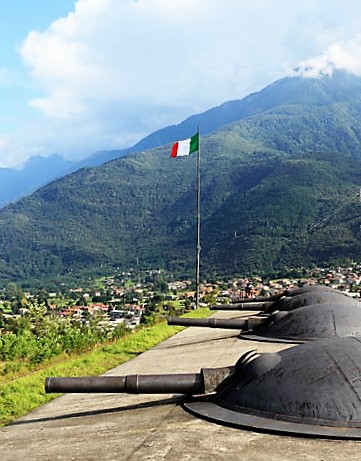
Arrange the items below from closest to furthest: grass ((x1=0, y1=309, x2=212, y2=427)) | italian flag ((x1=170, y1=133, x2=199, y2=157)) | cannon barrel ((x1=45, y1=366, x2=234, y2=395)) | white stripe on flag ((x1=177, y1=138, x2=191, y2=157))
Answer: cannon barrel ((x1=45, y1=366, x2=234, y2=395)) < grass ((x1=0, y1=309, x2=212, y2=427)) < italian flag ((x1=170, y1=133, x2=199, y2=157)) < white stripe on flag ((x1=177, y1=138, x2=191, y2=157))

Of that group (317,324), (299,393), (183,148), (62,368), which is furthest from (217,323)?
(183,148)

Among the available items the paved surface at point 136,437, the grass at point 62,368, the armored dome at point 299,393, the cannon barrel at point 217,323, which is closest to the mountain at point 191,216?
the grass at point 62,368

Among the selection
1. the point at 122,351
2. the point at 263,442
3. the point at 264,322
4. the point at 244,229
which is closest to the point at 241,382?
the point at 263,442

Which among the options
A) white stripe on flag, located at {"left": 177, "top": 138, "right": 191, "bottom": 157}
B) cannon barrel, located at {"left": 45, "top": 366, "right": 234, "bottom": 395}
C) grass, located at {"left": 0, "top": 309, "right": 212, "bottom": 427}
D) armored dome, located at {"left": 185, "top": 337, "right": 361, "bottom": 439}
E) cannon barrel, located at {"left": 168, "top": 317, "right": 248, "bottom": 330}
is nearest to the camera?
armored dome, located at {"left": 185, "top": 337, "right": 361, "bottom": 439}

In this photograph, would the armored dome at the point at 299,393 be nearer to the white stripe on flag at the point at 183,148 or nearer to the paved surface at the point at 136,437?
the paved surface at the point at 136,437

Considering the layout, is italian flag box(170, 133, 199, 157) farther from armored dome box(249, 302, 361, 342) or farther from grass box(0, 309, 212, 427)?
armored dome box(249, 302, 361, 342)

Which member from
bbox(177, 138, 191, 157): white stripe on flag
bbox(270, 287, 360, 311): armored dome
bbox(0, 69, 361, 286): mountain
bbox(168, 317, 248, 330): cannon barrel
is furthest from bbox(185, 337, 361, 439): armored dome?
bbox(0, 69, 361, 286): mountain
